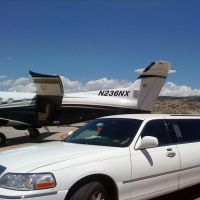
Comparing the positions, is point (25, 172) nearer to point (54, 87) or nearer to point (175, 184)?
point (175, 184)

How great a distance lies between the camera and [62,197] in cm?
504

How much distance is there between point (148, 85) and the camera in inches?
892

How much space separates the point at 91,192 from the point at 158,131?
1.92 m

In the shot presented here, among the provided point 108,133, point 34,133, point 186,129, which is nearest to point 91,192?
point 108,133

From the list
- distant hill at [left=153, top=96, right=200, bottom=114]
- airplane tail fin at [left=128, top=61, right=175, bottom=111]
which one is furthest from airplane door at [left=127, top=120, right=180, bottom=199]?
distant hill at [left=153, top=96, right=200, bottom=114]

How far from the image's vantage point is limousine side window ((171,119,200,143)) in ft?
23.2

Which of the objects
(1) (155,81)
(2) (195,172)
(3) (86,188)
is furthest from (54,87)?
(3) (86,188)

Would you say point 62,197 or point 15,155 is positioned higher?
point 15,155

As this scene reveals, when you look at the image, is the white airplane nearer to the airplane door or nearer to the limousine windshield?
the limousine windshield

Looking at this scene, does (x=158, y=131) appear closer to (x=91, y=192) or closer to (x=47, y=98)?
(x=91, y=192)

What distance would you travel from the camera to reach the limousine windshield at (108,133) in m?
6.28

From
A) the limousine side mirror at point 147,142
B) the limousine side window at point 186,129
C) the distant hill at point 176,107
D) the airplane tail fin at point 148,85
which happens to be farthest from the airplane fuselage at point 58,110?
the distant hill at point 176,107

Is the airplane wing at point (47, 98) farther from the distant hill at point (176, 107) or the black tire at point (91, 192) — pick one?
the distant hill at point (176, 107)

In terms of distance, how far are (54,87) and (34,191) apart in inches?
633
